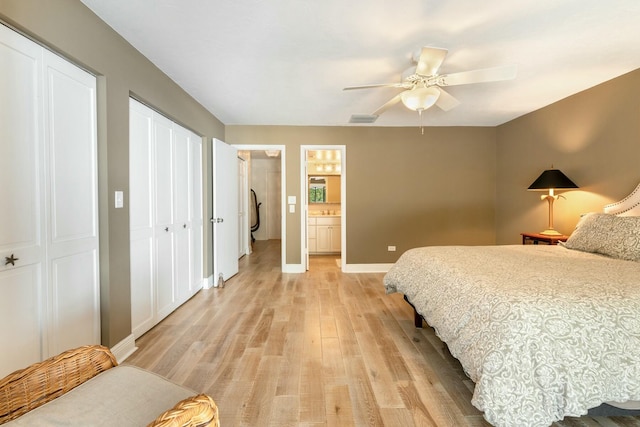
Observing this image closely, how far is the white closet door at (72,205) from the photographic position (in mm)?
1636

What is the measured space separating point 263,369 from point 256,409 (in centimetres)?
38

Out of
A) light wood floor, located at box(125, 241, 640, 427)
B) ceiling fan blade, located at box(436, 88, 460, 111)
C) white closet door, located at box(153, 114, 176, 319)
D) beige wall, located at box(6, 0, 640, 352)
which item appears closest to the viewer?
light wood floor, located at box(125, 241, 640, 427)

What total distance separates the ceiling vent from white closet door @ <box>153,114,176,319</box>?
2.46 meters

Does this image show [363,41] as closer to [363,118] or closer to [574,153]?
[363,118]

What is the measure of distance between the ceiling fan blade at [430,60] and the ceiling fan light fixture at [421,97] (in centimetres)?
12

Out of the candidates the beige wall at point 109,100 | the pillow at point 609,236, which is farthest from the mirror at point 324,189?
the pillow at point 609,236

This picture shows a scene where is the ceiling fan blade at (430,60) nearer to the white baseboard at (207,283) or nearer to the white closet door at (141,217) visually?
the white closet door at (141,217)

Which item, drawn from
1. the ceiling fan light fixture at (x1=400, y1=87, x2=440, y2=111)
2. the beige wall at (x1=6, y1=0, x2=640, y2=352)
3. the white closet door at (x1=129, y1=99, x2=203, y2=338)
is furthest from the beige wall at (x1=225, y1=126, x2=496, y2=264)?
the ceiling fan light fixture at (x1=400, y1=87, x2=440, y2=111)

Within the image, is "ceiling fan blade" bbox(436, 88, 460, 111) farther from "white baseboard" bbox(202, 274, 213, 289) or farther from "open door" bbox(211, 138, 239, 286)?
"white baseboard" bbox(202, 274, 213, 289)

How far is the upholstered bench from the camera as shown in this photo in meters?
0.72

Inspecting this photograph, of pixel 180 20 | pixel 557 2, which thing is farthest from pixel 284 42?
pixel 557 2

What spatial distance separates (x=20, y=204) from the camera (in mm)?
1454

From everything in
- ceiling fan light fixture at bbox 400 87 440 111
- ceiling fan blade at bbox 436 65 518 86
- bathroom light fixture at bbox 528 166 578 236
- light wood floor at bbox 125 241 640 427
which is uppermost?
ceiling fan blade at bbox 436 65 518 86

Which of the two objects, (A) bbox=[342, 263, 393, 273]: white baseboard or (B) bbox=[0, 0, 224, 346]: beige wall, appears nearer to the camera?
(B) bbox=[0, 0, 224, 346]: beige wall
